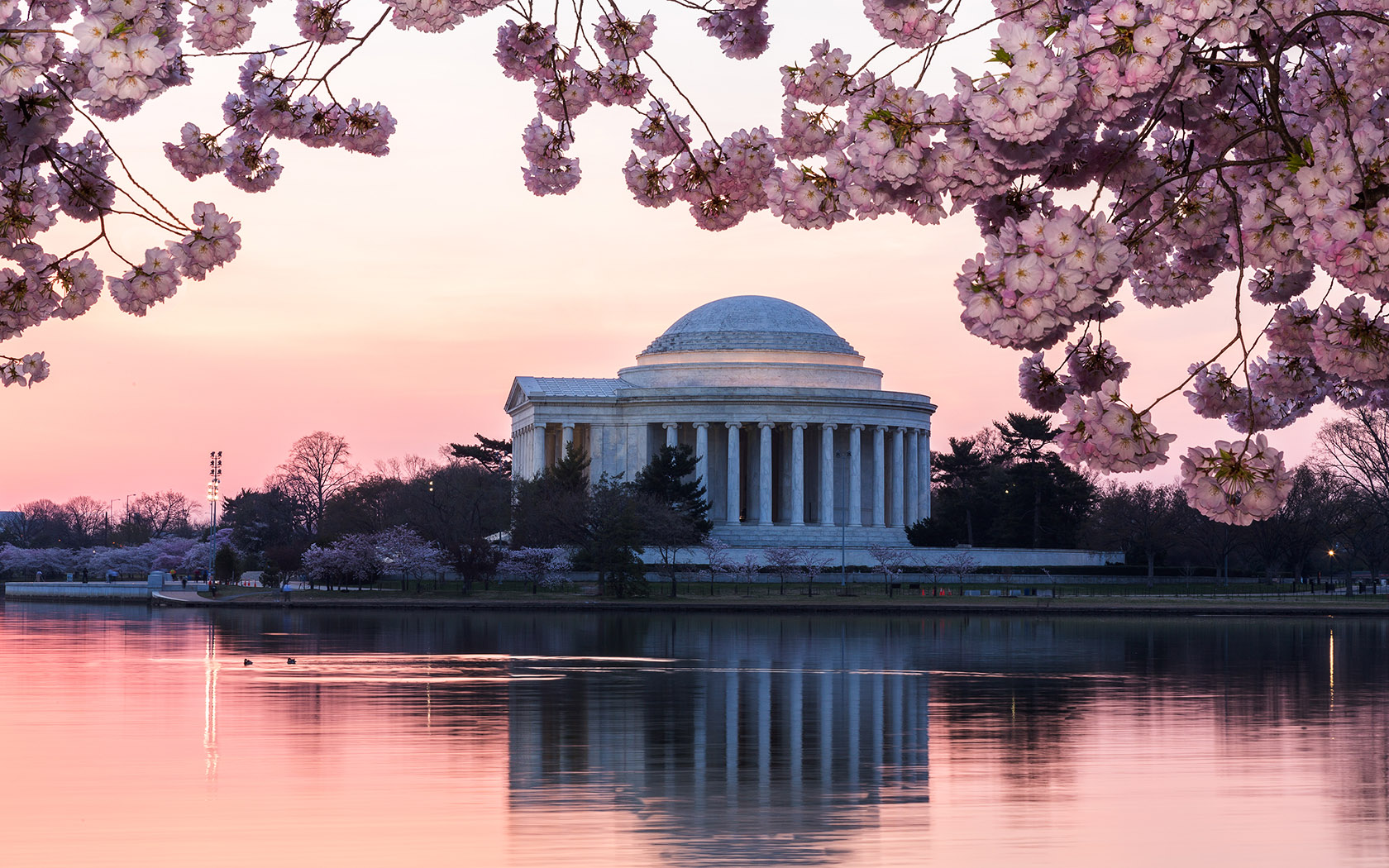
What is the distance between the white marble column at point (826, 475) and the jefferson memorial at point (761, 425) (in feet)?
0.30

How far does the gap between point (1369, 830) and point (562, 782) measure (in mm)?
9394

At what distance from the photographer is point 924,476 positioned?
437 ft

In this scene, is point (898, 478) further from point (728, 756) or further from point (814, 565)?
point (728, 756)

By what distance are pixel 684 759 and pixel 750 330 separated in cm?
10522

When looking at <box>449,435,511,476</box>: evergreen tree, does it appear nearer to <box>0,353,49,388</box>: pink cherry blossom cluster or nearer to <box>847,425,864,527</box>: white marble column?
<box>847,425,864,527</box>: white marble column

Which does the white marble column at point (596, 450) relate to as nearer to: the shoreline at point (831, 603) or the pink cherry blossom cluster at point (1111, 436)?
the shoreline at point (831, 603)

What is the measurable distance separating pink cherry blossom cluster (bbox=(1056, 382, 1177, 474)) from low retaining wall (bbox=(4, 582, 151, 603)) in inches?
3757

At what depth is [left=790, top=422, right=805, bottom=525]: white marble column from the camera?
121250 mm

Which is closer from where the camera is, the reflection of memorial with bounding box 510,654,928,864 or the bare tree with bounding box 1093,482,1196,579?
the reflection of memorial with bounding box 510,654,928,864

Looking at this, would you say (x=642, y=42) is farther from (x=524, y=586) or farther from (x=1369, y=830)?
(x=524, y=586)

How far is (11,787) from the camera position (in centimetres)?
2022

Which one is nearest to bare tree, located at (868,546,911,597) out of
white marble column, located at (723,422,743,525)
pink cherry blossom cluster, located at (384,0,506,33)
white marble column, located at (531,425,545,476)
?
white marble column, located at (723,422,743,525)

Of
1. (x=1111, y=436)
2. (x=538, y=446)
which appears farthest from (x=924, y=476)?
(x=1111, y=436)

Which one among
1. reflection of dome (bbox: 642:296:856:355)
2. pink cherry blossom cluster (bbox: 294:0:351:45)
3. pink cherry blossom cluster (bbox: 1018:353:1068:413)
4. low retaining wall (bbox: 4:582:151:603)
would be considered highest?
reflection of dome (bbox: 642:296:856:355)
